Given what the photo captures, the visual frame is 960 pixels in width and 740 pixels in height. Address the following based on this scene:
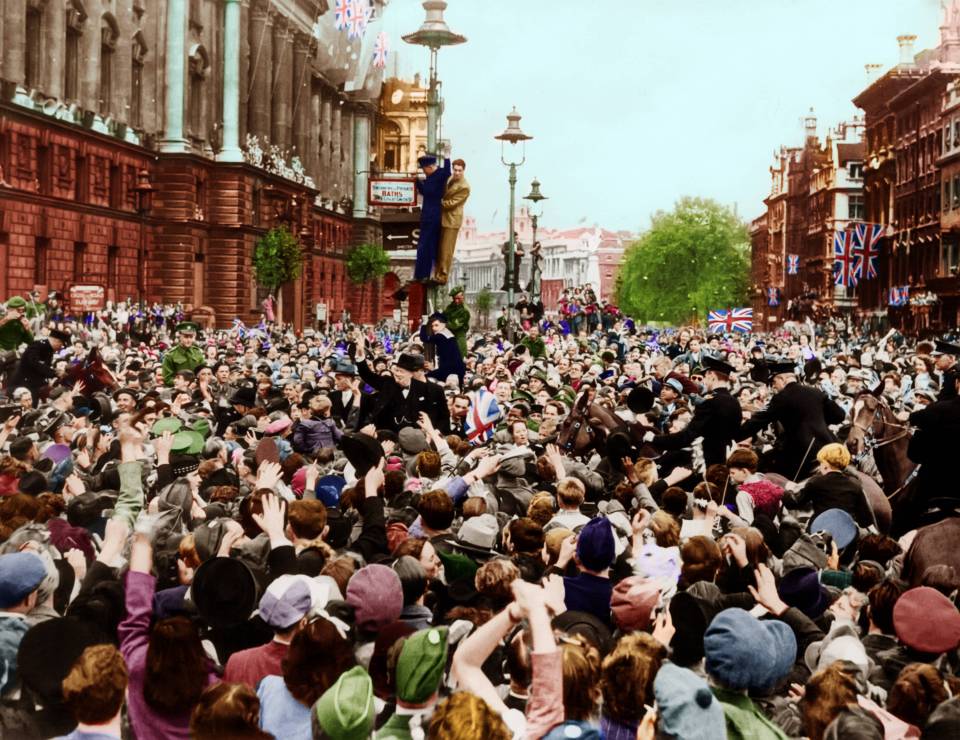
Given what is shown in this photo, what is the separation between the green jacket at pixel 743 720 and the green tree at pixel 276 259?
177 ft

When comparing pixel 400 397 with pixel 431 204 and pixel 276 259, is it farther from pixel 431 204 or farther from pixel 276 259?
pixel 276 259

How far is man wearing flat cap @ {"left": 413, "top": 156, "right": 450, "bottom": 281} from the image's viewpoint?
73.6ft

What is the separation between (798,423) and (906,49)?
70.1 meters

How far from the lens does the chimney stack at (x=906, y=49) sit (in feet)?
245

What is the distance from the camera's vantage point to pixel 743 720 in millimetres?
4953

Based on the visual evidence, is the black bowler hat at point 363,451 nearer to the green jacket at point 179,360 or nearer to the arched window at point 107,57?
the green jacket at point 179,360

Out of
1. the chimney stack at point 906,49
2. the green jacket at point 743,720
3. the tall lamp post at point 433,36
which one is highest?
the chimney stack at point 906,49

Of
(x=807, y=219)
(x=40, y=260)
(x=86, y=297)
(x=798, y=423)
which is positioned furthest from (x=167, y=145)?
(x=807, y=219)

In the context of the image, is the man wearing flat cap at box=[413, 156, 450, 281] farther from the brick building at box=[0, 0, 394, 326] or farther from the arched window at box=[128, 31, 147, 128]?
the arched window at box=[128, 31, 147, 128]

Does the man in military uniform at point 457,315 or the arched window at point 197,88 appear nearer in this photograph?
the man in military uniform at point 457,315

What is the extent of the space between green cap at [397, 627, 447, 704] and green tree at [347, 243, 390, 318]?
7332 centimetres

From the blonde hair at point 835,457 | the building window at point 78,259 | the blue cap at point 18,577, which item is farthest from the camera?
the building window at point 78,259

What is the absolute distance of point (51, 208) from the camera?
1615 inches

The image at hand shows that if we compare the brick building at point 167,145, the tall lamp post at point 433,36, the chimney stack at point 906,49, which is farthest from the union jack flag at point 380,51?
the tall lamp post at point 433,36
